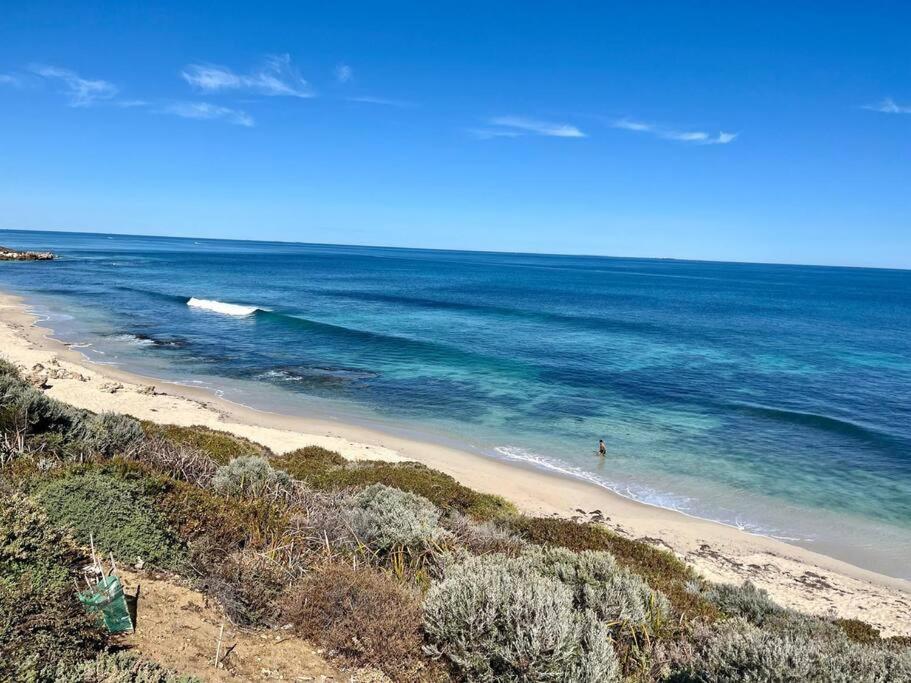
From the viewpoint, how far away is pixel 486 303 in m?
64.8

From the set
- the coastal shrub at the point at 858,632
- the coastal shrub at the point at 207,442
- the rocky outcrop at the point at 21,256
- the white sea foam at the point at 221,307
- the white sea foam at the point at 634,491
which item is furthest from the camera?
the rocky outcrop at the point at 21,256

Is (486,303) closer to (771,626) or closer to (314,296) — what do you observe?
(314,296)

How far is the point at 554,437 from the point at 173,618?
59.1ft

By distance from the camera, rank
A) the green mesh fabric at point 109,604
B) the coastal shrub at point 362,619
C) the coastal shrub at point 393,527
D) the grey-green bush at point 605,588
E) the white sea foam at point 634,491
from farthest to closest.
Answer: the white sea foam at point 634,491 < the coastal shrub at point 393,527 < the grey-green bush at point 605,588 < the coastal shrub at point 362,619 < the green mesh fabric at point 109,604

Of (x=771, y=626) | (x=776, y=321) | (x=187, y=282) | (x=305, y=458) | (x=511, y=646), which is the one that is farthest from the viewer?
(x=187, y=282)

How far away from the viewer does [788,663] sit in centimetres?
435

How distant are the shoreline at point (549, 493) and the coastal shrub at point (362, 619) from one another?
31.8 feet

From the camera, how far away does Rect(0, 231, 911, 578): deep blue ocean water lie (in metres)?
18.2

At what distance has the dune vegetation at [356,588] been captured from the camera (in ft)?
14.4

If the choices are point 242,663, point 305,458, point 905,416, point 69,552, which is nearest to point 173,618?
point 242,663

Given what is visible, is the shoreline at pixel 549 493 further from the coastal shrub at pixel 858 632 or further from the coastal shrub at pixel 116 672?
the coastal shrub at pixel 116 672

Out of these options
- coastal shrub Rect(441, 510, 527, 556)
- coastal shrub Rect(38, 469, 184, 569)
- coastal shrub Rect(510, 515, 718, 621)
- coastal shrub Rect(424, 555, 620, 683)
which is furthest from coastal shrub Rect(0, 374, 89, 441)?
coastal shrub Rect(510, 515, 718, 621)

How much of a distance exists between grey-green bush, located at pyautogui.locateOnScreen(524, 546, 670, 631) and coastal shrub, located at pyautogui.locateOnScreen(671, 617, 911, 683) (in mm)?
1057

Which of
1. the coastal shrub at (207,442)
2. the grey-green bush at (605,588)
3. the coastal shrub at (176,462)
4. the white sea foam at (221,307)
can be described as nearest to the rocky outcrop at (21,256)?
the white sea foam at (221,307)
